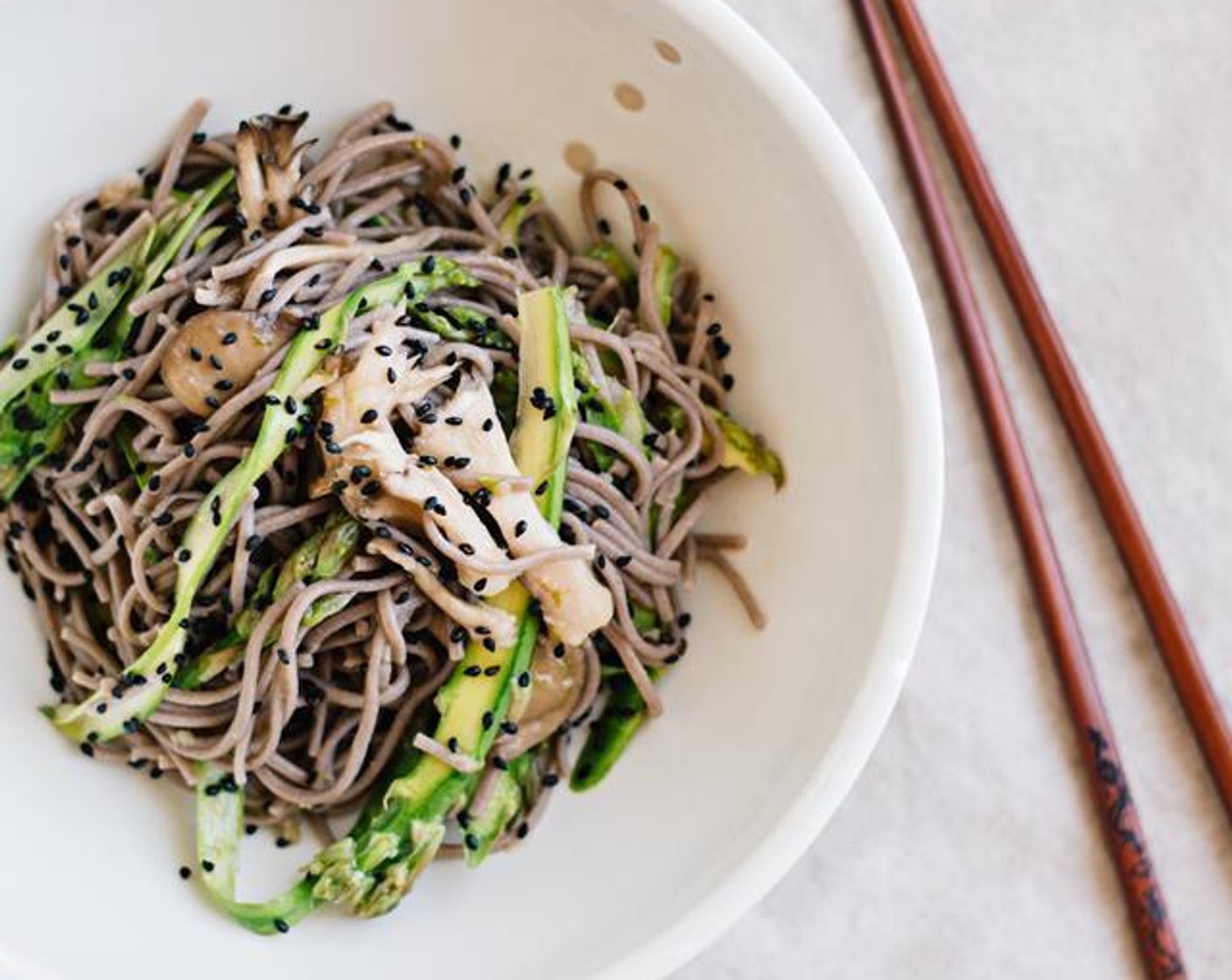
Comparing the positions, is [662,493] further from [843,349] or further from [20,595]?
[20,595]

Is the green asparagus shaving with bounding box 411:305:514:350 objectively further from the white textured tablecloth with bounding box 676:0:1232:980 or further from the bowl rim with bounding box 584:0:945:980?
the white textured tablecloth with bounding box 676:0:1232:980

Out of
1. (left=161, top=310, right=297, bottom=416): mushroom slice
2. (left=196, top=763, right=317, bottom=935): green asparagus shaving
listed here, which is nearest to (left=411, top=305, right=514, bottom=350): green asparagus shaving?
(left=161, top=310, right=297, bottom=416): mushroom slice

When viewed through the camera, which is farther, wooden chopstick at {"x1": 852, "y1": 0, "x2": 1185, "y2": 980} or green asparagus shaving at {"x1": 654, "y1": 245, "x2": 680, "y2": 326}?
wooden chopstick at {"x1": 852, "y1": 0, "x2": 1185, "y2": 980}

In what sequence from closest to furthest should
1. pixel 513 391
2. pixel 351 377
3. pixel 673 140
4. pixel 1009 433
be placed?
pixel 351 377 < pixel 513 391 < pixel 673 140 < pixel 1009 433

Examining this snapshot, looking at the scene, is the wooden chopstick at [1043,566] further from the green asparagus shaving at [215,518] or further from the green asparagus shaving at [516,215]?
the green asparagus shaving at [215,518]

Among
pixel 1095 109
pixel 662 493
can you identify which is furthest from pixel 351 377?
pixel 1095 109

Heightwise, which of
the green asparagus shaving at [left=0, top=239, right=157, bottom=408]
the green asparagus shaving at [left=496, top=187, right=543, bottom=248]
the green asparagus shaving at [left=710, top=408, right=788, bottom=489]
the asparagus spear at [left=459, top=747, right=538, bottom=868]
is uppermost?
the green asparagus shaving at [left=496, top=187, right=543, bottom=248]

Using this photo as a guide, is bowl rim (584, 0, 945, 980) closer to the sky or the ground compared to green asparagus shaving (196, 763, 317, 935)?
closer to the sky
